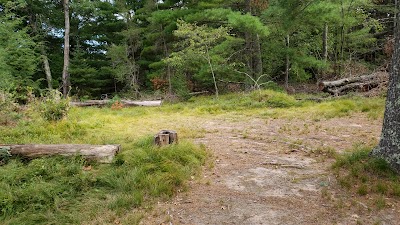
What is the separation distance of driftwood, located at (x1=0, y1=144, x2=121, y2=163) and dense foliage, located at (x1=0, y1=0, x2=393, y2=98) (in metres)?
6.03

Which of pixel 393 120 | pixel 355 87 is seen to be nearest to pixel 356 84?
pixel 355 87

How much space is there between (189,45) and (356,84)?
726cm

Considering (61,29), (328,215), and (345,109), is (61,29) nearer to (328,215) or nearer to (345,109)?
(345,109)

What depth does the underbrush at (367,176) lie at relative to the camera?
283 cm

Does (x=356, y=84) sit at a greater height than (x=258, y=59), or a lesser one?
lesser

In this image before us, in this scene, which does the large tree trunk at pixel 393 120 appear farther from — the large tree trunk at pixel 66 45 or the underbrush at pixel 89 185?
the large tree trunk at pixel 66 45

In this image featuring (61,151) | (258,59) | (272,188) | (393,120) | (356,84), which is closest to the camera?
(272,188)

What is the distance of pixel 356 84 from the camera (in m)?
10.1

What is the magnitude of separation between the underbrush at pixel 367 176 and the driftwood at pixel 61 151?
293 centimetres

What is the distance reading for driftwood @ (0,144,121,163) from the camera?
3715 millimetres

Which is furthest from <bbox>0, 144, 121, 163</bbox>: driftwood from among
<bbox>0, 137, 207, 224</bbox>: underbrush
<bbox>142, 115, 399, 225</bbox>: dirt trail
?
<bbox>142, 115, 399, 225</bbox>: dirt trail

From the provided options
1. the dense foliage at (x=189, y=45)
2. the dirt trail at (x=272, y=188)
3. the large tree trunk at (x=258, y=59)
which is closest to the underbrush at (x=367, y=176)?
the dirt trail at (x=272, y=188)

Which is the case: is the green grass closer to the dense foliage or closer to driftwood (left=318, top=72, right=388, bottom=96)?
the dense foliage

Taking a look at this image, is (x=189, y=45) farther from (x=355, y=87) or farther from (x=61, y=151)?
(x=61, y=151)
